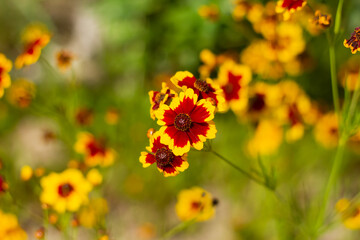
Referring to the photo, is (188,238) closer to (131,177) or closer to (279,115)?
(131,177)

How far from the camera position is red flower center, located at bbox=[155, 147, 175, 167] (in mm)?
1307

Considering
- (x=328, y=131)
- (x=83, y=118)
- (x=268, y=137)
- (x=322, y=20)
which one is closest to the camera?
(x=322, y=20)

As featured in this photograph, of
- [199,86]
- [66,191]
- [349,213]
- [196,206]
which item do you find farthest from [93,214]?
Answer: [349,213]

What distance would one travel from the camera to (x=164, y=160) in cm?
131

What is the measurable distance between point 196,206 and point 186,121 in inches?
23.3

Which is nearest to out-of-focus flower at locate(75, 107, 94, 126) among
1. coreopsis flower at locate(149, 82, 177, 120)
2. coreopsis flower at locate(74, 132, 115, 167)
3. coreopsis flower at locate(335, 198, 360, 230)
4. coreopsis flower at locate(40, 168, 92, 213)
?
coreopsis flower at locate(74, 132, 115, 167)

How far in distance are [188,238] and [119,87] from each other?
66.9 inches

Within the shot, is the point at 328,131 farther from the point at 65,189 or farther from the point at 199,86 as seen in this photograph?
the point at 65,189

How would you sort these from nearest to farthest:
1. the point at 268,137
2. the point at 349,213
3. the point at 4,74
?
the point at 4,74 → the point at 349,213 → the point at 268,137

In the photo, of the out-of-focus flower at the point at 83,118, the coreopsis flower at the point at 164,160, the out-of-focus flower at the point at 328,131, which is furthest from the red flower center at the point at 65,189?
the out-of-focus flower at the point at 328,131

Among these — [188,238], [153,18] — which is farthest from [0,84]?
[153,18]

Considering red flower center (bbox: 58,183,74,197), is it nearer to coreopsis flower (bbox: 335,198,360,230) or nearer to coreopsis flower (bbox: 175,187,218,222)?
coreopsis flower (bbox: 175,187,218,222)

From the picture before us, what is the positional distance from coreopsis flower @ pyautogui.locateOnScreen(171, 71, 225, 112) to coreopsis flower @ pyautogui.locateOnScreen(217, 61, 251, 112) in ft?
1.00

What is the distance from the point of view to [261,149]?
245 cm
